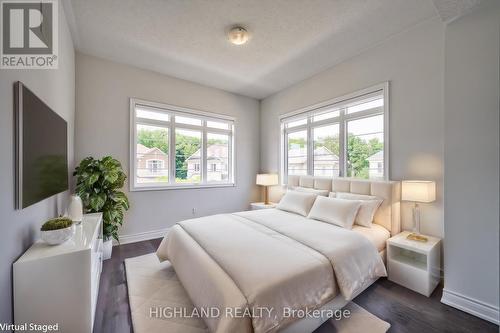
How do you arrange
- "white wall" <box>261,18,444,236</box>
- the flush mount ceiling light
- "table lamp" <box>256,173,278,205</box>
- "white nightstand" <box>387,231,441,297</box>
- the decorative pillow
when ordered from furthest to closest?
1. "table lamp" <box>256,173,278,205</box>
2. the decorative pillow
3. the flush mount ceiling light
4. "white wall" <box>261,18,444,236</box>
5. "white nightstand" <box>387,231,441,297</box>

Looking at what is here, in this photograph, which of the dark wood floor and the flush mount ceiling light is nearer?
the dark wood floor

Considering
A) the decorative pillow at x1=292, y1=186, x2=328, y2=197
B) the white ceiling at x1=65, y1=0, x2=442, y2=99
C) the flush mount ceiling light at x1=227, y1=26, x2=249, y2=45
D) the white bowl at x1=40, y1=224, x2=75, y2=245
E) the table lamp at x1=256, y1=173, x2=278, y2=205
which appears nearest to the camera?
the white bowl at x1=40, y1=224, x2=75, y2=245

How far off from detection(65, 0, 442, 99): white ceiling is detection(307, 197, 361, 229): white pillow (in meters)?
2.15

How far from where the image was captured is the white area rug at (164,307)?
1631 millimetres

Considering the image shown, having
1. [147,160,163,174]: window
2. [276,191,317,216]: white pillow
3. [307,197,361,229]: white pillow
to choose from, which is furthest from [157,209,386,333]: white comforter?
[147,160,163,174]: window

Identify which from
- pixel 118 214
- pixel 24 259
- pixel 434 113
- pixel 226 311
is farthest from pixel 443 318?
pixel 118 214

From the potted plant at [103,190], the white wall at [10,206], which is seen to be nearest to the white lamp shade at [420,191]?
the white wall at [10,206]

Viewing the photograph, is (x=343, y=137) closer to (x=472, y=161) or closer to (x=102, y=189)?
(x=472, y=161)

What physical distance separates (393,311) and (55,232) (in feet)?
9.27

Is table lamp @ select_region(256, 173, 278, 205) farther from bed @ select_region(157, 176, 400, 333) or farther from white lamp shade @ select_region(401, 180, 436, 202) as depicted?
white lamp shade @ select_region(401, 180, 436, 202)

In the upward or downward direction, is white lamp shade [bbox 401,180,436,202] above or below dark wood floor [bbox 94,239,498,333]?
above

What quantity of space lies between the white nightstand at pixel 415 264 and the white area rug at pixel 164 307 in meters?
0.72

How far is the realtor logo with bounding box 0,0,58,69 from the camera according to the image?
3.99 ft

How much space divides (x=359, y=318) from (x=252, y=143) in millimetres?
3806
